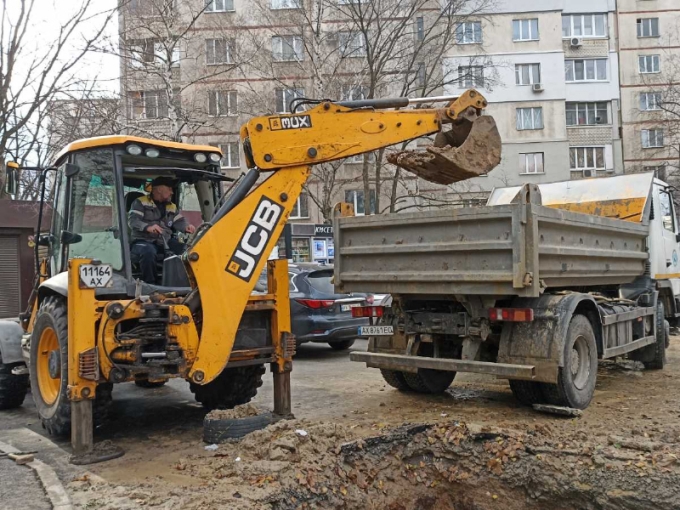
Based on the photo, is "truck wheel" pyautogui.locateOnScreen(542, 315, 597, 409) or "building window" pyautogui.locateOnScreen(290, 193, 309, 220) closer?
"truck wheel" pyautogui.locateOnScreen(542, 315, 597, 409)

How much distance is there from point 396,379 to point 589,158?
103ft

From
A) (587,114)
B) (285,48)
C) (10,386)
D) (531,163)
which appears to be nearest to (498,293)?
(10,386)

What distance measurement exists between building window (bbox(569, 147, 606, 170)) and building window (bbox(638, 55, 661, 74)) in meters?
7.84

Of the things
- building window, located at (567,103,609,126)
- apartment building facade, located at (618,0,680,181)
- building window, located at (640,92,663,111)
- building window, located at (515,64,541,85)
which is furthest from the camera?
apartment building facade, located at (618,0,680,181)

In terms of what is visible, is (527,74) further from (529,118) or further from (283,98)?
(283,98)

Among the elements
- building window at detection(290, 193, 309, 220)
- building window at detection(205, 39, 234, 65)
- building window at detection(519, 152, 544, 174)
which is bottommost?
building window at detection(290, 193, 309, 220)

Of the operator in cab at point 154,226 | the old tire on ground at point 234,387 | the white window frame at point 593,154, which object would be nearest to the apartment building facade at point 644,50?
the white window frame at point 593,154

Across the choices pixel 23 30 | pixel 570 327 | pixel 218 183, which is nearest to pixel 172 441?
pixel 218 183

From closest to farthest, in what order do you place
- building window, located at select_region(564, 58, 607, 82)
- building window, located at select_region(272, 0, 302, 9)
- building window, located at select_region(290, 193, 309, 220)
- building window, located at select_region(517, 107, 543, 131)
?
building window, located at select_region(272, 0, 302, 9)
building window, located at select_region(290, 193, 309, 220)
building window, located at select_region(517, 107, 543, 131)
building window, located at select_region(564, 58, 607, 82)

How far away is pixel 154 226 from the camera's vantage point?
19.9 feet

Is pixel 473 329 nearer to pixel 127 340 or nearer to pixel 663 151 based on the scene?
pixel 127 340

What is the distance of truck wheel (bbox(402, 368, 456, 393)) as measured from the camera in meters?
7.32

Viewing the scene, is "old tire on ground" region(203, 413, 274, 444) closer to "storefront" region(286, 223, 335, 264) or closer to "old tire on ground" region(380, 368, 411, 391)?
"old tire on ground" region(380, 368, 411, 391)

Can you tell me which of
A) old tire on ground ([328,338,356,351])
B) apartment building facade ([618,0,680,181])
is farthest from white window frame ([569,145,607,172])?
old tire on ground ([328,338,356,351])
